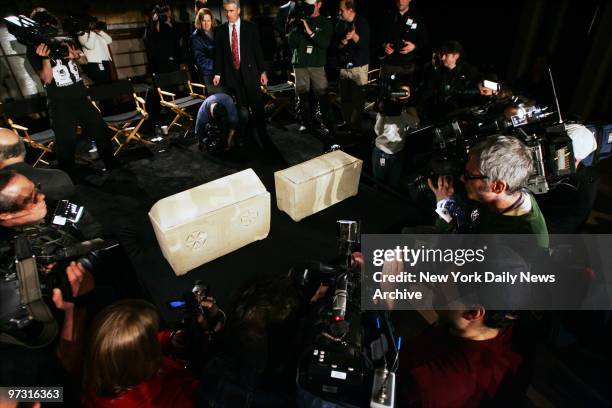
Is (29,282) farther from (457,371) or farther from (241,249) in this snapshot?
(457,371)

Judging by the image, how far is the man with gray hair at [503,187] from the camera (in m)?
1.78

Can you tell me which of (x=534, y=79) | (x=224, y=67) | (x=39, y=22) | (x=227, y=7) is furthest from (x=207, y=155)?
(x=534, y=79)

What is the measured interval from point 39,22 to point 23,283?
341 cm

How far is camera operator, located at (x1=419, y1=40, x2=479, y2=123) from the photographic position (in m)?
3.86

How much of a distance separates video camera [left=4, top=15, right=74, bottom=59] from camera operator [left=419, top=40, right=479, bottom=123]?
411 cm

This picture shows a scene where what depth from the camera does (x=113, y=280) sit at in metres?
2.29

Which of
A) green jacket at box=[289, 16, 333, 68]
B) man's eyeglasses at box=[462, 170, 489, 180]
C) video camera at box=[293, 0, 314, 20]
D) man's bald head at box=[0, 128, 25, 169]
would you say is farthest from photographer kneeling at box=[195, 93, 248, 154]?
man's eyeglasses at box=[462, 170, 489, 180]

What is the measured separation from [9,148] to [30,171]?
23cm

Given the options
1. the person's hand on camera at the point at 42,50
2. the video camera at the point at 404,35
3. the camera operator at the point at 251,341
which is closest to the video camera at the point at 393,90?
the camera operator at the point at 251,341

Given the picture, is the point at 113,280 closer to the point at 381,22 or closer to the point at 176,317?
the point at 176,317

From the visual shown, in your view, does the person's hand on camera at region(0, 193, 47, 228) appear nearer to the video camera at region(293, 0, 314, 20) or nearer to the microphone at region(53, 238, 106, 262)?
the microphone at region(53, 238, 106, 262)

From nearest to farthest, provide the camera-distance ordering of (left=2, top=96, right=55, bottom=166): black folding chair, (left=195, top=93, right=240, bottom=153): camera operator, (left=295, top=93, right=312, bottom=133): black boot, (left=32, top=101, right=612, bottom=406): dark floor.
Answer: (left=32, top=101, right=612, bottom=406): dark floor
(left=2, top=96, right=55, bottom=166): black folding chair
(left=195, top=93, right=240, bottom=153): camera operator
(left=295, top=93, right=312, bottom=133): black boot

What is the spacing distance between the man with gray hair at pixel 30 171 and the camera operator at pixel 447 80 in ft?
12.8

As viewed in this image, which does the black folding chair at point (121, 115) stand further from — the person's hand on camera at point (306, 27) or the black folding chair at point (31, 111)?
the person's hand on camera at point (306, 27)
